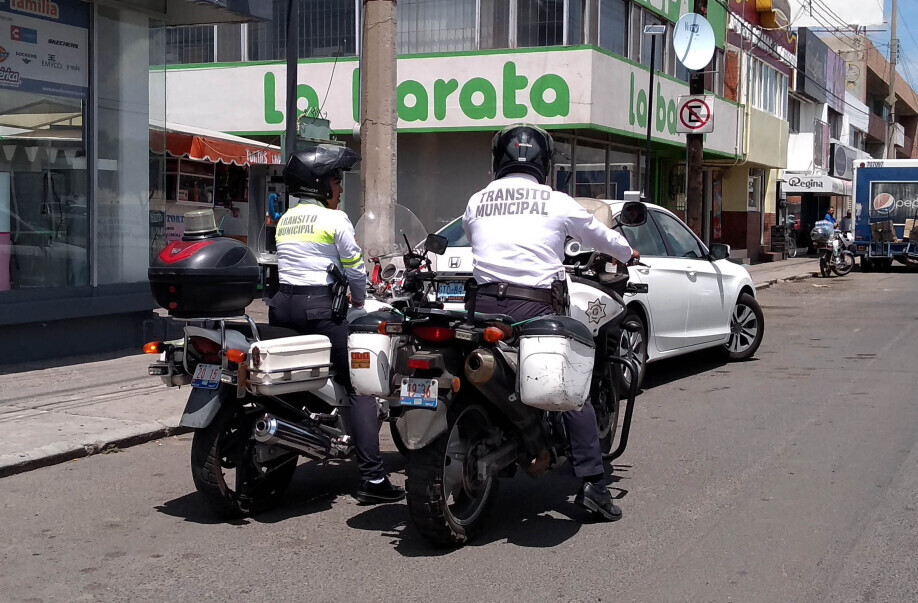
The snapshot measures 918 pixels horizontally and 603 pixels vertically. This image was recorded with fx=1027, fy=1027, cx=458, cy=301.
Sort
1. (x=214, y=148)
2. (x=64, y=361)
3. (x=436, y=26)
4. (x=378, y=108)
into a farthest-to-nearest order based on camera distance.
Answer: (x=436, y=26), (x=214, y=148), (x=378, y=108), (x=64, y=361)

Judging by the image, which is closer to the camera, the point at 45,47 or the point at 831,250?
the point at 45,47

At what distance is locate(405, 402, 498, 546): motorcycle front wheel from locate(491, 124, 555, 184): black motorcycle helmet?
1310 millimetres

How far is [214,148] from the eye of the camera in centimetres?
1517

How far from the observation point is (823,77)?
41094mm

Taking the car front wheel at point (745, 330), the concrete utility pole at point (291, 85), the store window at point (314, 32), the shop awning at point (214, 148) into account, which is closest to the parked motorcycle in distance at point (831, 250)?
the store window at point (314, 32)

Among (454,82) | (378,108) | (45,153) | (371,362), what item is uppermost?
(454,82)

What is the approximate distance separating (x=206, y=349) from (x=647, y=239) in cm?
523

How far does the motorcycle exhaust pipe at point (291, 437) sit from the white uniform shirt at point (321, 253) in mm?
825

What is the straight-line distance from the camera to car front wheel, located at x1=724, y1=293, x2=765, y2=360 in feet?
35.7

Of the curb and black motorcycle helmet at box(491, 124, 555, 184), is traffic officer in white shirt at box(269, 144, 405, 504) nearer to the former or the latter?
black motorcycle helmet at box(491, 124, 555, 184)

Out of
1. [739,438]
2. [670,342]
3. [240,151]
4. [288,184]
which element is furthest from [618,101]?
[288,184]

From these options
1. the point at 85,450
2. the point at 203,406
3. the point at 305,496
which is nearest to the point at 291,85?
the point at 85,450

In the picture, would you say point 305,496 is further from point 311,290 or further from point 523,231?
point 523,231

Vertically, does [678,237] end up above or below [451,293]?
above
